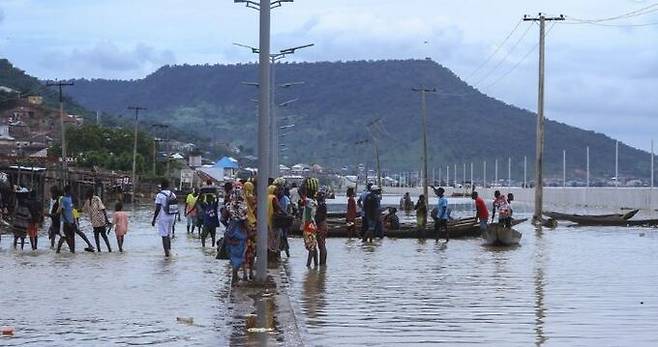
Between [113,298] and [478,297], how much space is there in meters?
4.91

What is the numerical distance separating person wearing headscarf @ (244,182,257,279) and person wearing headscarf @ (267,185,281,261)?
800 mm

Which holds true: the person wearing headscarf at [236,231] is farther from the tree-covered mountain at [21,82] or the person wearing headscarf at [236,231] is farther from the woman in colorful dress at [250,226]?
the tree-covered mountain at [21,82]

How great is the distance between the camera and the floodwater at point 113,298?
40.3ft

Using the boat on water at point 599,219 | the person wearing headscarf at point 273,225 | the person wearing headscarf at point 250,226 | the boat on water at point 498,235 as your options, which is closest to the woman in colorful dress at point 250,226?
the person wearing headscarf at point 250,226

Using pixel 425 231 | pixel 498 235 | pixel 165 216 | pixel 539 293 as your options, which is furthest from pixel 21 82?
pixel 539 293

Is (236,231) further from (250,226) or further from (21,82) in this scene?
(21,82)

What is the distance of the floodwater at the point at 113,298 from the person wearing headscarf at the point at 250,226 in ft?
1.82

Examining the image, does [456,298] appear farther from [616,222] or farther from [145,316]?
[616,222]

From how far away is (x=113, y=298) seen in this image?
52.3 feet

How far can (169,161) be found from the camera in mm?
122312

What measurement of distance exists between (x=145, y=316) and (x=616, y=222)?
36.0 m

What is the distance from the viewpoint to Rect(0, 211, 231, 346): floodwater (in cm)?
1230

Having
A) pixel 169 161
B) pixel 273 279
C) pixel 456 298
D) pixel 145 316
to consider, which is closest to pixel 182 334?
pixel 145 316

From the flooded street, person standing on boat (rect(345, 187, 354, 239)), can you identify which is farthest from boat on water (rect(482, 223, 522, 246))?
person standing on boat (rect(345, 187, 354, 239))
